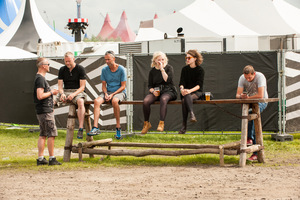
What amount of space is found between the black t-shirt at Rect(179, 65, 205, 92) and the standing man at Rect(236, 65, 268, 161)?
2.44ft

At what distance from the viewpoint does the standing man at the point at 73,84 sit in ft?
30.8

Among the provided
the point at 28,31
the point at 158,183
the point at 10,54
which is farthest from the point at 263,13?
the point at 158,183

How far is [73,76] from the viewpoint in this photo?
9.60m

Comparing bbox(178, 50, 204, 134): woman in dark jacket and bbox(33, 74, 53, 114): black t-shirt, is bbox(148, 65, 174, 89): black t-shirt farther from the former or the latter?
bbox(33, 74, 53, 114): black t-shirt

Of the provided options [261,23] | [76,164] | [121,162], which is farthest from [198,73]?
[261,23]

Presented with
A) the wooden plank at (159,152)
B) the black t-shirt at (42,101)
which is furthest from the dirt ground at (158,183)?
the black t-shirt at (42,101)

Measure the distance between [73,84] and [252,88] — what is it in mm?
3441

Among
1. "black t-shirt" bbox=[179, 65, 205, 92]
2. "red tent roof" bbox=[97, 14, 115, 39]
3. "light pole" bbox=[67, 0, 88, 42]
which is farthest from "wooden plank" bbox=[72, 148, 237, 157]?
"red tent roof" bbox=[97, 14, 115, 39]

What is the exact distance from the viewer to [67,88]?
9.70 meters

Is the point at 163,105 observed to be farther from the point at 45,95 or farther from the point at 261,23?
the point at 261,23

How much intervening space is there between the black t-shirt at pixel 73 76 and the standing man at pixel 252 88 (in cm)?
303

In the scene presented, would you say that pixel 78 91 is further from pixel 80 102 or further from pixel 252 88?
pixel 252 88

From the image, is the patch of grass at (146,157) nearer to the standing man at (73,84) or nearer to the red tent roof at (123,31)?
the standing man at (73,84)

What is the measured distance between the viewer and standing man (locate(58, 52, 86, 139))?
9383 millimetres
